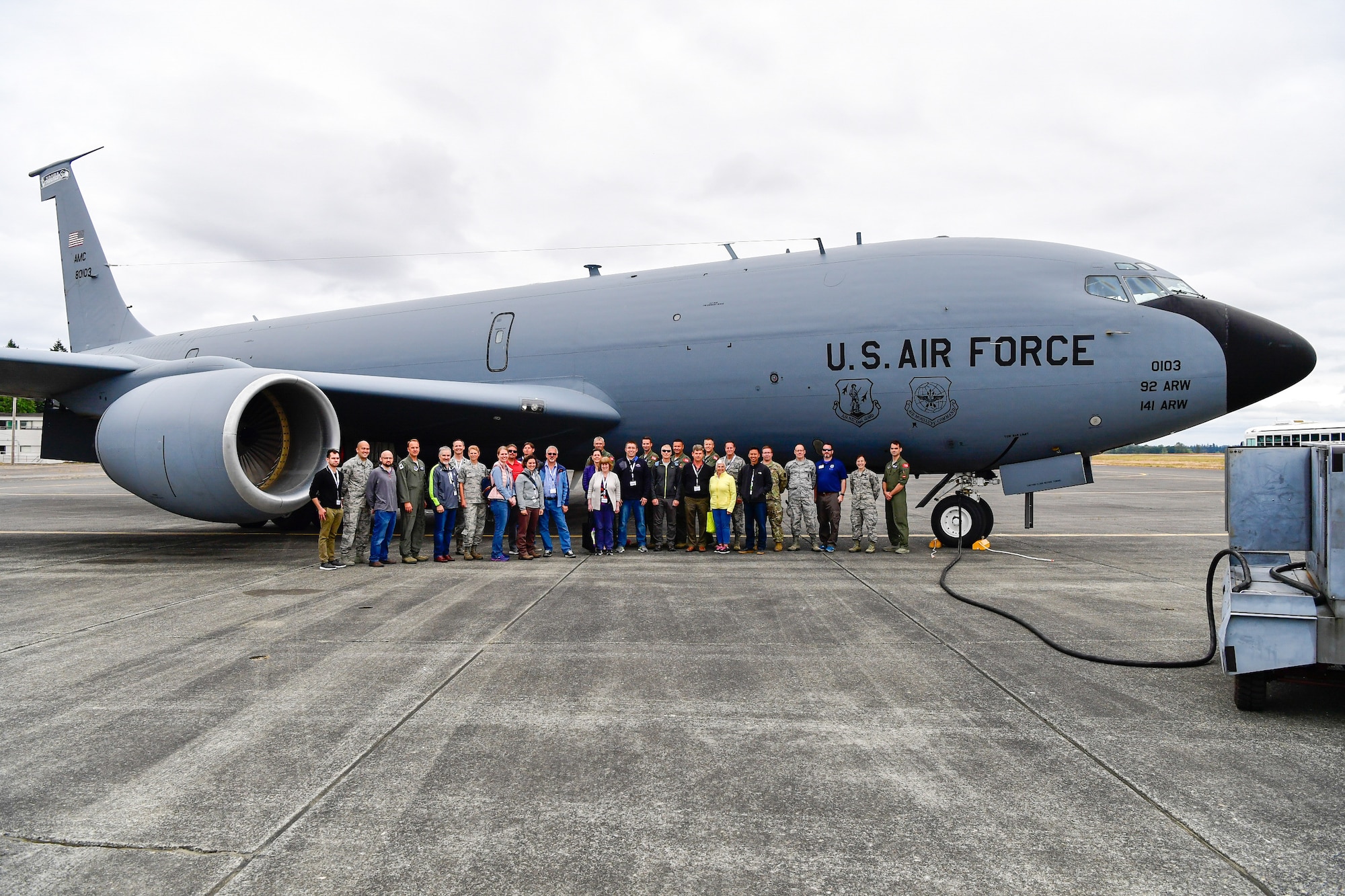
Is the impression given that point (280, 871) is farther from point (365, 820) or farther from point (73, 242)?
point (73, 242)

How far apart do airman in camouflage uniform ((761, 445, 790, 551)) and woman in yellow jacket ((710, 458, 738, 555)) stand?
1.73 feet

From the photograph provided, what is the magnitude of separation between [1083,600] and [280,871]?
21.1 feet

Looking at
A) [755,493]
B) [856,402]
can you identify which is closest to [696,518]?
[755,493]

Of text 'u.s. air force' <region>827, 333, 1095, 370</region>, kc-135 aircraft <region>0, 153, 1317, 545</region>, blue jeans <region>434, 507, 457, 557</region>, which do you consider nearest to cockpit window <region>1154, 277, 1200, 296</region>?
kc-135 aircraft <region>0, 153, 1317, 545</region>

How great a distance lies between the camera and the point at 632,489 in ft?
33.7

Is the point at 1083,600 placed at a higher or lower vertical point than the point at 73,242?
lower

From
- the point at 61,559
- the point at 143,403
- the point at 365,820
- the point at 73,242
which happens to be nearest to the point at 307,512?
the point at 61,559

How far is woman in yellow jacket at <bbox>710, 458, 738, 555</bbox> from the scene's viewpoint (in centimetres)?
1004

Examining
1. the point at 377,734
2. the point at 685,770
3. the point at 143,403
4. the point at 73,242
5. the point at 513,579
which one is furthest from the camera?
the point at 73,242

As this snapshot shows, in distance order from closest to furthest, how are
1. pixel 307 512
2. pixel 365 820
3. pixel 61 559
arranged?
pixel 365 820 → pixel 61 559 → pixel 307 512

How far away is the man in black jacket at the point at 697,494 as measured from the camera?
10227mm

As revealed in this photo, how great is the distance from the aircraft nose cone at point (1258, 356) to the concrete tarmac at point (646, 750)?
3406mm

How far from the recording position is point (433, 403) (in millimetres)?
10547

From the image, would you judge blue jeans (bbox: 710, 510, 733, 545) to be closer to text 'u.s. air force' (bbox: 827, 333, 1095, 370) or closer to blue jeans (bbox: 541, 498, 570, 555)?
blue jeans (bbox: 541, 498, 570, 555)
